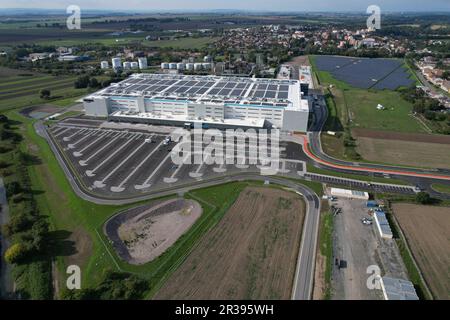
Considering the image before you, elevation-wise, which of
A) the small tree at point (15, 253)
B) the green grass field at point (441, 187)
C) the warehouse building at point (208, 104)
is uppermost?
A: the warehouse building at point (208, 104)

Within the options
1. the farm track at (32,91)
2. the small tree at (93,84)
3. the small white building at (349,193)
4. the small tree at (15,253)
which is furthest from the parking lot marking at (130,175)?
the farm track at (32,91)

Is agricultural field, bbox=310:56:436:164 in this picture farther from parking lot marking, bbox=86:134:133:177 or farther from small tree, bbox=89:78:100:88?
small tree, bbox=89:78:100:88

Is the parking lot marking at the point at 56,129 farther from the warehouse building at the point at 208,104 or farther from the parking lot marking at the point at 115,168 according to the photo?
the parking lot marking at the point at 115,168

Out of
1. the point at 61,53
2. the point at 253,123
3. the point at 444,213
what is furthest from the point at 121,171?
the point at 61,53

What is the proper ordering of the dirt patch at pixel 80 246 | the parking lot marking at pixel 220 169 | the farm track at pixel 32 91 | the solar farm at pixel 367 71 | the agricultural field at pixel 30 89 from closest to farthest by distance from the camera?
the dirt patch at pixel 80 246
the parking lot marking at pixel 220 169
the agricultural field at pixel 30 89
the farm track at pixel 32 91
the solar farm at pixel 367 71

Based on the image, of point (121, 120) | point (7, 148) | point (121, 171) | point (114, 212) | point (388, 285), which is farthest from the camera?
point (121, 120)

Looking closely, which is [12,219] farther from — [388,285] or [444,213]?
[444,213]
